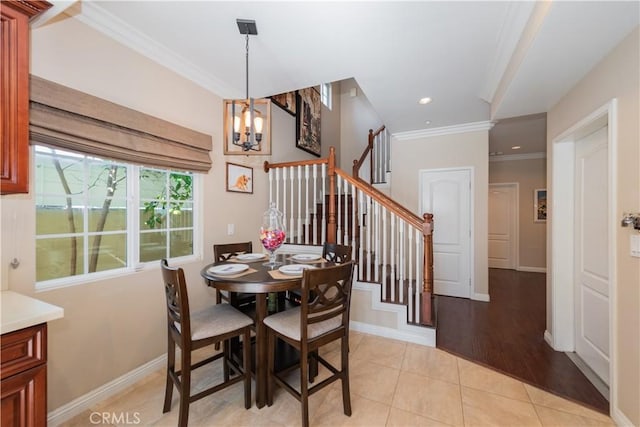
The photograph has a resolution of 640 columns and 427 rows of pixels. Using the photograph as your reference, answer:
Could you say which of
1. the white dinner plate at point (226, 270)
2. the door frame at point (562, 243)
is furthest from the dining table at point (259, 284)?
the door frame at point (562, 243)

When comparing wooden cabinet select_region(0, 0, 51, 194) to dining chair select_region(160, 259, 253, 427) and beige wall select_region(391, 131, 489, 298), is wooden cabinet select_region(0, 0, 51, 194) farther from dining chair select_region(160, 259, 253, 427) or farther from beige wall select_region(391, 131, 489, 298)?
beige wall select_region(391, 131, 489, 298)

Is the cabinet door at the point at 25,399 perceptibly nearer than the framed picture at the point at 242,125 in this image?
Yes

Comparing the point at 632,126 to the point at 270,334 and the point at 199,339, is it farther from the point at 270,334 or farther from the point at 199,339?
the point at 199,339

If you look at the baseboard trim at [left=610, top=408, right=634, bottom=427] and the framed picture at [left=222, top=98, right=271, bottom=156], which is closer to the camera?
the baseboard trim at [left=610, top=408, right=634, bottom=427]

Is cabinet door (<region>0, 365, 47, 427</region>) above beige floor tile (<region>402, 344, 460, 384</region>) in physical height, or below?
above

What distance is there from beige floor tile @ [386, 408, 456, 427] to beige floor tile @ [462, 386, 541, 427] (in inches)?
8.3

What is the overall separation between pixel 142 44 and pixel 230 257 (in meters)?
1.90

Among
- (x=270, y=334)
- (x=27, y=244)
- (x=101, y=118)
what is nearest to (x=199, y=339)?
(x=270, y=334)

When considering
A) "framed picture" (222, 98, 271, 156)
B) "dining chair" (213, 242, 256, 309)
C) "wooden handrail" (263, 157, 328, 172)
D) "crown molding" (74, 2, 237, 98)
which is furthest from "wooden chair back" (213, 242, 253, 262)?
"crown molding" (74, 2, 237, 98)

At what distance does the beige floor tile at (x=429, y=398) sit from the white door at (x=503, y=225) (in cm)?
554

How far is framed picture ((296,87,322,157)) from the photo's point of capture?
4.25 m

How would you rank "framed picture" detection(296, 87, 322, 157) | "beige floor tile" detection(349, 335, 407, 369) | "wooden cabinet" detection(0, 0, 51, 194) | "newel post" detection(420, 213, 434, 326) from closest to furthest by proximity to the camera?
"wooden cabinet" detection(0, 0, 51, 194) < "beige floor tile" detection(349, 335, 407, 369) < "newel post" detection(420, 213, 434, 326) < "framed picture" detection(296, 87, 322, 157)

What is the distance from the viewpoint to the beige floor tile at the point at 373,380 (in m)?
1.93

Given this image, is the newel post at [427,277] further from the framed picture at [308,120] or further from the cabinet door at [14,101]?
the cabinet door at [14,101]
